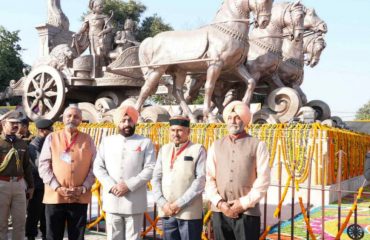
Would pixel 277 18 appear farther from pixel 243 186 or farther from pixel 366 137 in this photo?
pixel 243 186

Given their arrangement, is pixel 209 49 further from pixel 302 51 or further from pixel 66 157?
pixel 66 157

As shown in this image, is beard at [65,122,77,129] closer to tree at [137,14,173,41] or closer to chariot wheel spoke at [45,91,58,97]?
chariot wheel spoke at [45,91,58,97]

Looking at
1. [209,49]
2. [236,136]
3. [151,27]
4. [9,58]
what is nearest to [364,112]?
[151,27]

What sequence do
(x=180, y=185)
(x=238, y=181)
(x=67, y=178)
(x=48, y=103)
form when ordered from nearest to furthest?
(x=238, y=181) < (x=180, y=185) < (x=67, y=178) < (x=48, y=103)

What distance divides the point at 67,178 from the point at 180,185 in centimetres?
98

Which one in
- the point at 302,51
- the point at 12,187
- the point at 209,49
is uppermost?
the point at 302,51

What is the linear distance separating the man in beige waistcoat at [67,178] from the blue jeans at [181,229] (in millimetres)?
768

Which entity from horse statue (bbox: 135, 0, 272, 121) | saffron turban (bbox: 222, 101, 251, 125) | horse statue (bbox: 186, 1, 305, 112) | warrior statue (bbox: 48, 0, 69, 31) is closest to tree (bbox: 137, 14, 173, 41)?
warrior statue (bbox: 48, 0, 69, 31)

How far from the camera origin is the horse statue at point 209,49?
28.8 ft

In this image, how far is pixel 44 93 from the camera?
450 inches

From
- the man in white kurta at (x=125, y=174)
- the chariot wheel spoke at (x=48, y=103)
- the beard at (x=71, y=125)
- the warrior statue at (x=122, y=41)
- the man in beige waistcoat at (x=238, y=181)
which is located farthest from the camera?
the warrior statue at (x=122, y=41)

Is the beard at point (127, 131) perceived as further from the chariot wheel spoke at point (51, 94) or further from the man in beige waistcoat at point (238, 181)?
the chariot wheel spoke at point (51, 94)

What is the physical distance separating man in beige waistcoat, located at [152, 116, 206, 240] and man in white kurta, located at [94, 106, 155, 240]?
0.42 ft

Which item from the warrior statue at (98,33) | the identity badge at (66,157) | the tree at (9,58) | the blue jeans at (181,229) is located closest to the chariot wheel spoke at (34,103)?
the warrior statue at (98,33)
